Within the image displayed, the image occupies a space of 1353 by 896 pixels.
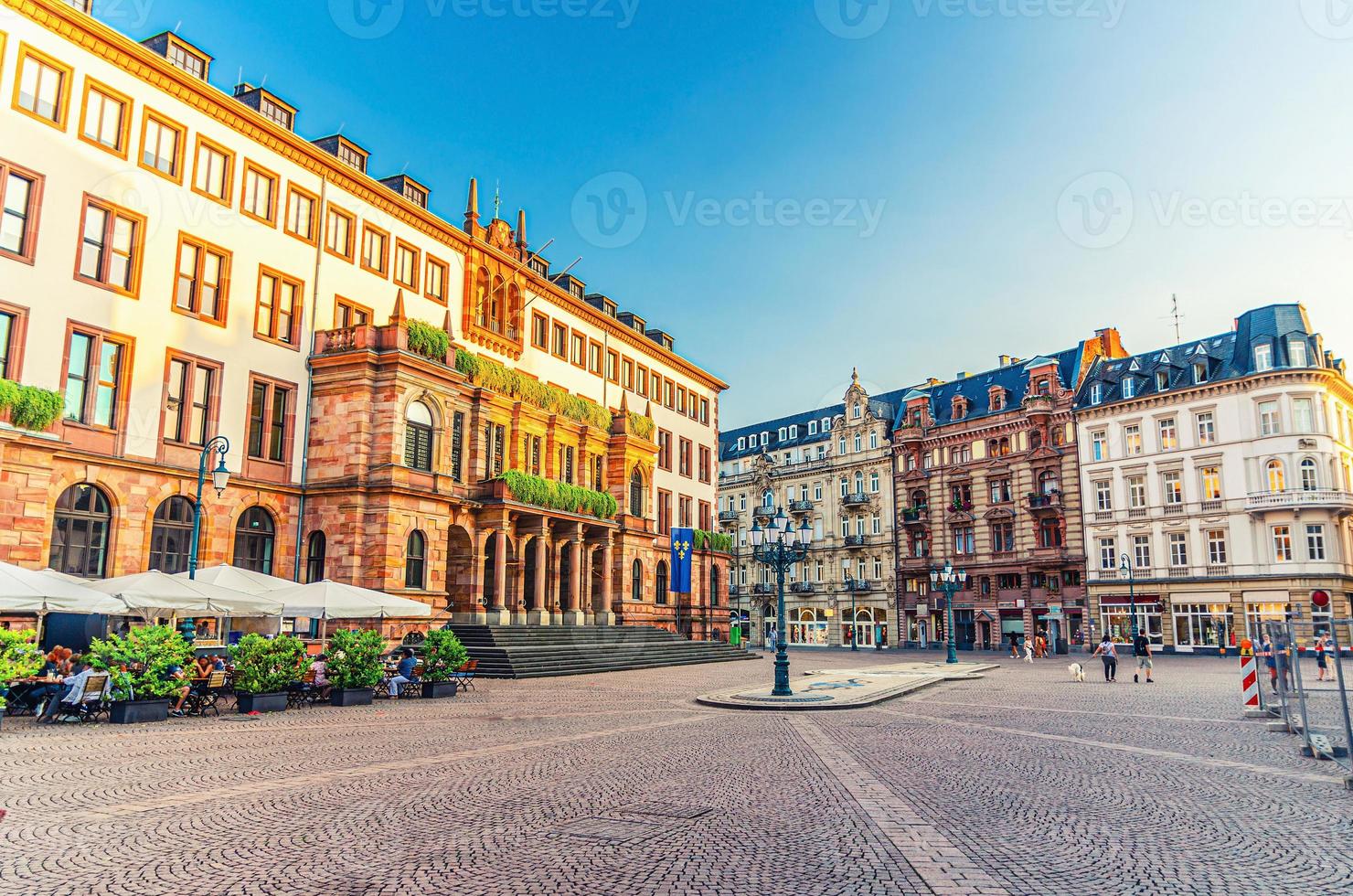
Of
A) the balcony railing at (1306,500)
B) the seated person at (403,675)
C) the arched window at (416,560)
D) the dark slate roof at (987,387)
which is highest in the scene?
the dark slate roof at (987,387)

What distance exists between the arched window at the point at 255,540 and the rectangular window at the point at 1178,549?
51554 mm

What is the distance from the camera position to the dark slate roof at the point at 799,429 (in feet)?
259

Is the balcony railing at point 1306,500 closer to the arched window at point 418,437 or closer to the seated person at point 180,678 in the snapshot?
the arched window at point 418,437

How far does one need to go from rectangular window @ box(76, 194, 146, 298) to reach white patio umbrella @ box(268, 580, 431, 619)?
36.0ft

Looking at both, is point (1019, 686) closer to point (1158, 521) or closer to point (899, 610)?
point (1158, 521)

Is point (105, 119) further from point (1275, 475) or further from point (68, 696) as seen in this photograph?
point (1275, 475)

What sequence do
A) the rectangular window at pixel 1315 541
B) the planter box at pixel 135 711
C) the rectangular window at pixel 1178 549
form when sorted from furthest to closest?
the rectangular window at pixel 1178 549 → the rectangular window at pixel 1315 541 → the planter box at pixel 135 711

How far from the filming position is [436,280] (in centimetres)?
3981

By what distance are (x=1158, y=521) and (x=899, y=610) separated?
66.7ft

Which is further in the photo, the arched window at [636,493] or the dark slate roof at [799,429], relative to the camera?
the dark slate roof at [799,429]

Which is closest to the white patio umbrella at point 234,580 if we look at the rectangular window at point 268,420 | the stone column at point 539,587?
the rectangular window at point 268,420

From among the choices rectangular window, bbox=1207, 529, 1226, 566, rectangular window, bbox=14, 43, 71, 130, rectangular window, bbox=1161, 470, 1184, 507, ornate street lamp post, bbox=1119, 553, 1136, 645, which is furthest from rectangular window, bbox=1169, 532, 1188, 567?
rectangular window, bbox=14, 43, 71, 130

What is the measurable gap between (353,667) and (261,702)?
→ 7.80ft

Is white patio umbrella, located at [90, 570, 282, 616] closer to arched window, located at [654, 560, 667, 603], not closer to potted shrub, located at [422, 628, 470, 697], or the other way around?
potted shrub, located at [422, 628, 470, 697]
